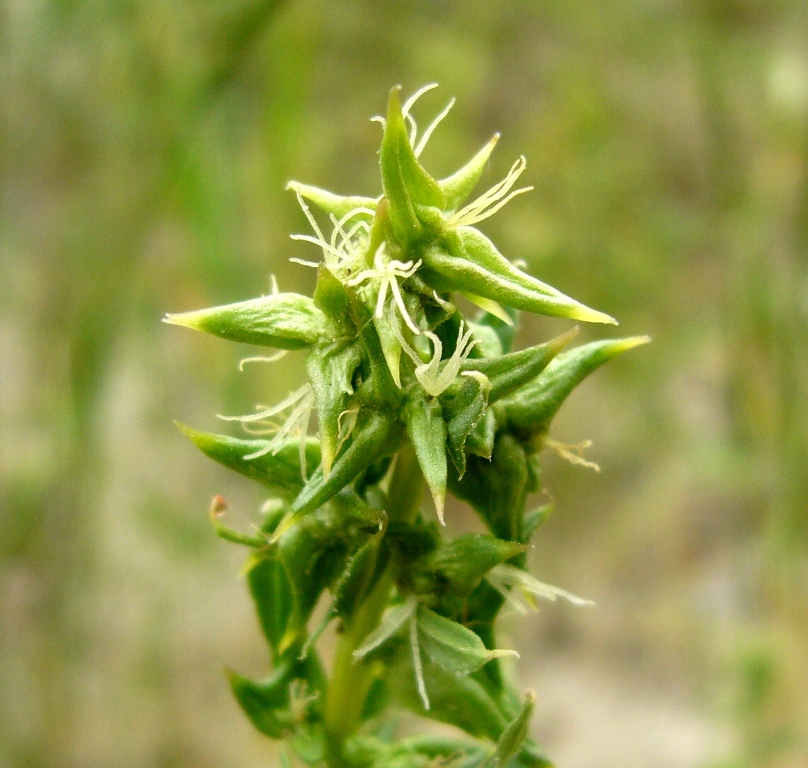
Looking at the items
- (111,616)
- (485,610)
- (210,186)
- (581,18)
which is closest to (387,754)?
(485,610)

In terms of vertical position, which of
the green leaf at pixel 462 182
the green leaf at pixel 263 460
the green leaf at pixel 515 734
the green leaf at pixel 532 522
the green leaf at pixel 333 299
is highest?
the green leaf at pixel 462 182

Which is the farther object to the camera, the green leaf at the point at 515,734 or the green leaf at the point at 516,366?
the green leaf at the point at 515,734

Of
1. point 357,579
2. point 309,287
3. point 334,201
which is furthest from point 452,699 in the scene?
point 309,287

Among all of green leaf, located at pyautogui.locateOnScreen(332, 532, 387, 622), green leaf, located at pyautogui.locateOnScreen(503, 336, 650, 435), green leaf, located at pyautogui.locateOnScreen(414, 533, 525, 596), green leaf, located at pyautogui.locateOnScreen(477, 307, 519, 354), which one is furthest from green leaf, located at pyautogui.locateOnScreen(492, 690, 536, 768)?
green leaf, located at pyautogui.locateOnScreen(477, 307, 519, 354)

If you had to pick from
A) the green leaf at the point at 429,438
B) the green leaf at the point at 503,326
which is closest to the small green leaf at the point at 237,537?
the green leaf at the point at 429,438

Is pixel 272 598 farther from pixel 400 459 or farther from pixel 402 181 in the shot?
pixel 402 181

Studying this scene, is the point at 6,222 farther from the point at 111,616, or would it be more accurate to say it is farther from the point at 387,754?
the point at 387,754

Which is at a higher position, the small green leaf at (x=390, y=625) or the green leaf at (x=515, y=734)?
the small green leaf at (x=390, y=625)

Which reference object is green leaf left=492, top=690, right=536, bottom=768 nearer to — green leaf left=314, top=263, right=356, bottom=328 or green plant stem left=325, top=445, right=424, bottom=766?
green plant stem left=325, top=445, right=424, bottom=766

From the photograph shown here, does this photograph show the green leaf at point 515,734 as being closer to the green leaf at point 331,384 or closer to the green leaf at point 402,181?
the green leaf at point 331,384
